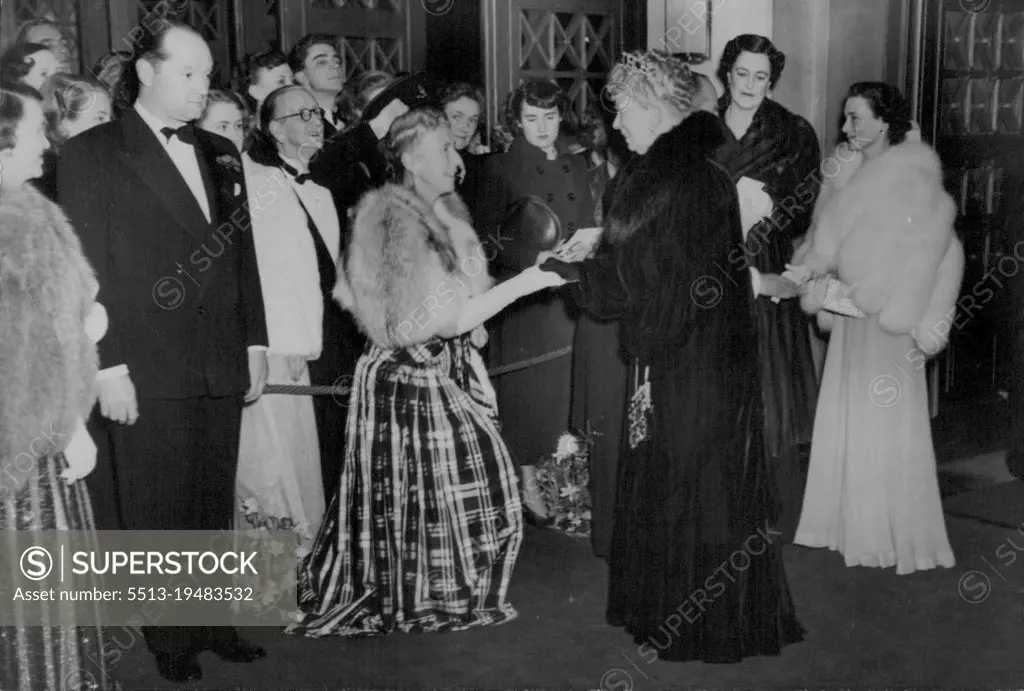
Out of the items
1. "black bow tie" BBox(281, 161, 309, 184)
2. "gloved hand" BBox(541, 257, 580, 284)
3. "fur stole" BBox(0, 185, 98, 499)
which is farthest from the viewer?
"black bow tie" BBox(281, 161, 309, 184)

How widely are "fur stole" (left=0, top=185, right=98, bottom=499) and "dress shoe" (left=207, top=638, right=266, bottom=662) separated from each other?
791mm

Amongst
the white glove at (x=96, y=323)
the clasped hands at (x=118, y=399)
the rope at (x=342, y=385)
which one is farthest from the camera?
the rope at (x=342, y=385)

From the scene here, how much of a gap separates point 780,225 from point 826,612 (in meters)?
1.17

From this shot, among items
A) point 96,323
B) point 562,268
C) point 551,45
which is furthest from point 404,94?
point 96,323

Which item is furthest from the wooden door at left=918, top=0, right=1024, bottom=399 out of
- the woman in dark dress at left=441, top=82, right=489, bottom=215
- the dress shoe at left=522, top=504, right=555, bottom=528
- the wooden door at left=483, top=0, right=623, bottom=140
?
the woman in dark dress at left=441, top=82, right=489, bottom=215

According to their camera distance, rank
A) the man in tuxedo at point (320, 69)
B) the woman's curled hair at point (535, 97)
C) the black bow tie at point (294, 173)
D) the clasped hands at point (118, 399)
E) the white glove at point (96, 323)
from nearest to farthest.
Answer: the white glove at point (96, 323) < the clasped hands at point (118, 399) < the black bow tie at point (294, 173) < the woman's curled hair at point (535, 97) < the man in tuxedo at point (320, 69)

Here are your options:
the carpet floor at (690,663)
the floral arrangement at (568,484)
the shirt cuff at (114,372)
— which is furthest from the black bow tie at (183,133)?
the floral arrangement at (568,484)

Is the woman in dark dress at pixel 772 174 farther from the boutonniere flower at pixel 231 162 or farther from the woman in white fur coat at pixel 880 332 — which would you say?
the boutonniere flower at pixel 231 162

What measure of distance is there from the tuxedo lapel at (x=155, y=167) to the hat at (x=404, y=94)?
123cm

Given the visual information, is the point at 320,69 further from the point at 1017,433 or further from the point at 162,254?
the point at 1017,433

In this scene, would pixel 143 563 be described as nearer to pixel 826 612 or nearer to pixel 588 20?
pixel 826 612

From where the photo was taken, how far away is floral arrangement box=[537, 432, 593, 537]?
402cm

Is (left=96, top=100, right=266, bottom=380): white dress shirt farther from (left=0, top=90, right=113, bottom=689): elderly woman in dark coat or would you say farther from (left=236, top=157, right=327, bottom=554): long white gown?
(left=236, top=157, right=327, bottom=554): long white gown

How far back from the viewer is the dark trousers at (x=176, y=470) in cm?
305
